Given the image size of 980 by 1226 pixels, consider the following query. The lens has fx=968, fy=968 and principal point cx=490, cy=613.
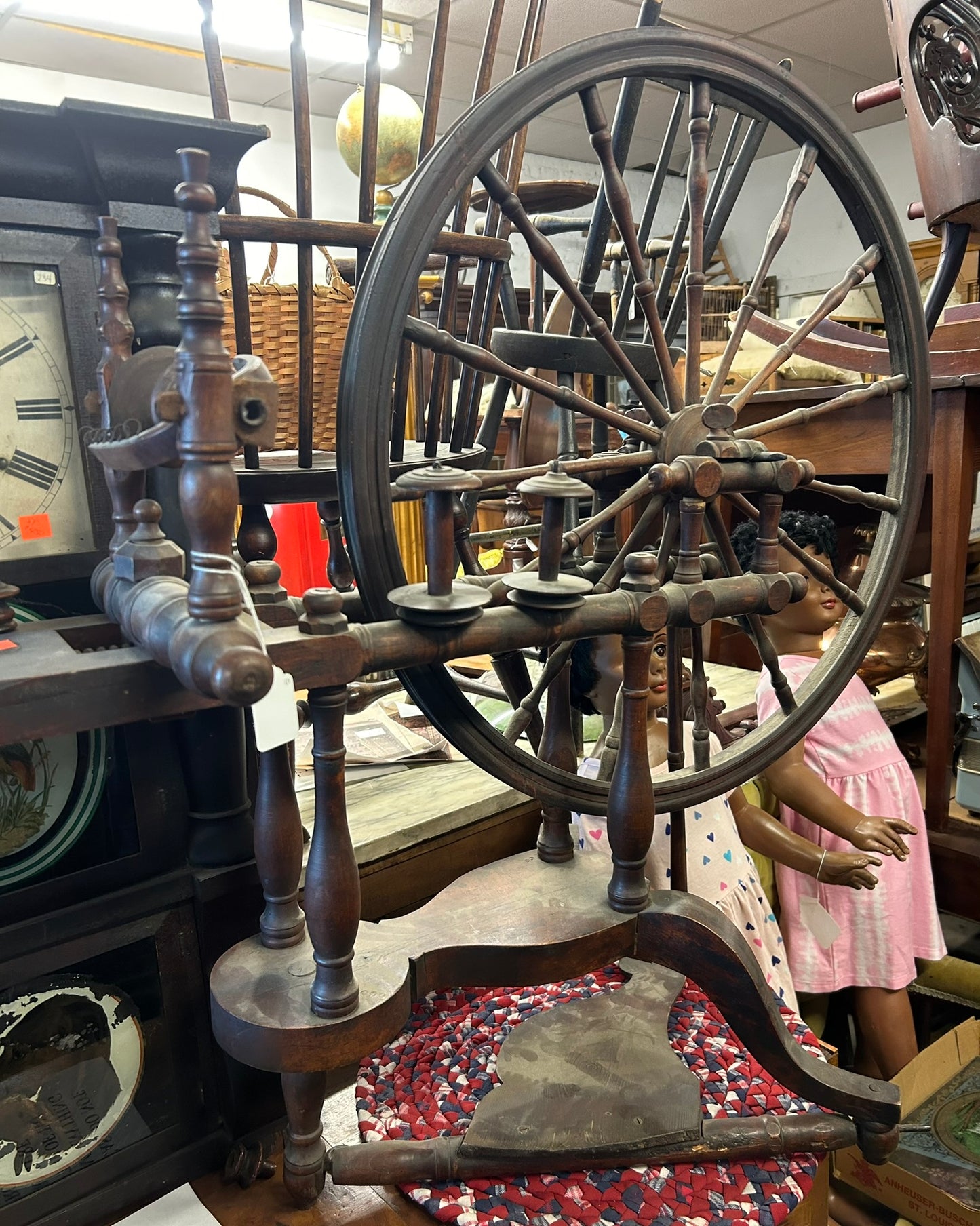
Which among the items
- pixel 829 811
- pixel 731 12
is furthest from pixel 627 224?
pixel 731 12

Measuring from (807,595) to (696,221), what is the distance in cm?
79

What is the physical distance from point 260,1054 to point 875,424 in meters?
1.75

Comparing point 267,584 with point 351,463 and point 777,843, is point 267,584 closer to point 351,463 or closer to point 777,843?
point 351,463

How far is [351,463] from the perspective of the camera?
81 cm

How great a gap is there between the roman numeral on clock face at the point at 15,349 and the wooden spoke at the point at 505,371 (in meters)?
0.31

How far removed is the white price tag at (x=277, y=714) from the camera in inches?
26.2

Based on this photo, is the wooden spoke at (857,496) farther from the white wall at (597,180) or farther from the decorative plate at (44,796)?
the white wall at (597,180)

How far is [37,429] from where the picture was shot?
0.82 metres

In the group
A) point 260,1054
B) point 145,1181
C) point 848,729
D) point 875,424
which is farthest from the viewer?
point 875,424

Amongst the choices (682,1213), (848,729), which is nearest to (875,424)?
(848,729)

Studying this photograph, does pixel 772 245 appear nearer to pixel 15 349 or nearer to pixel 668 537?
pixel 668 537

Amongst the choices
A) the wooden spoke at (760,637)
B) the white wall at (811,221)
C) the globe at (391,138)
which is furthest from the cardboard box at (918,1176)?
the white wall at (811,221)

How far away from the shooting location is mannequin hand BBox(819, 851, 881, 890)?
5.32ft

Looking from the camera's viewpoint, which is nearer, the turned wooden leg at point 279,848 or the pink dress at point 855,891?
the turned wooden leg at point 279,848
